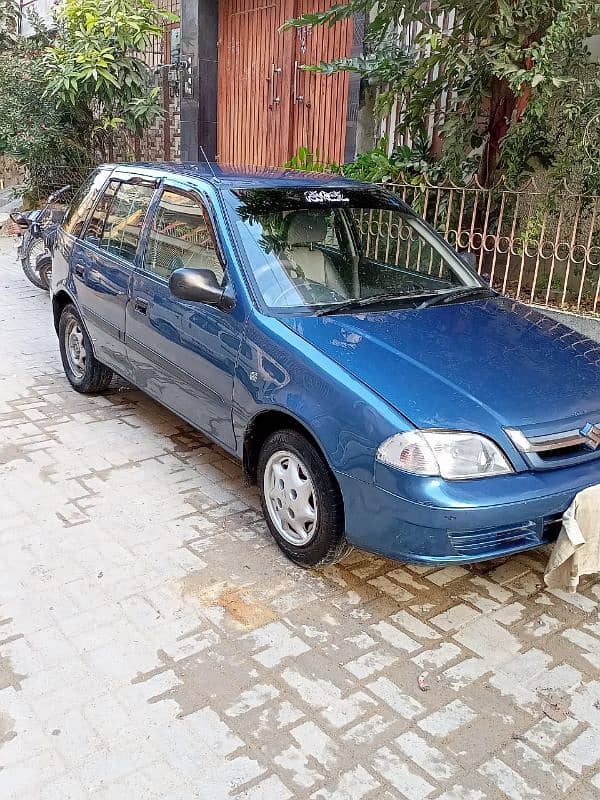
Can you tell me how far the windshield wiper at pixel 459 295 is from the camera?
12.6 feet

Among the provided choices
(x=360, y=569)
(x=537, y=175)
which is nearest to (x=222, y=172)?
(x=360, y=569)

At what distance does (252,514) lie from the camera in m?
3.89

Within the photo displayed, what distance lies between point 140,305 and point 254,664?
7.64ft

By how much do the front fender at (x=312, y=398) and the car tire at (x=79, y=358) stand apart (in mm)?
2116

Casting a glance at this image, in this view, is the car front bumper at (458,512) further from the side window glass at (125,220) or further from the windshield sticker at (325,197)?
the side window glass at (125,220)

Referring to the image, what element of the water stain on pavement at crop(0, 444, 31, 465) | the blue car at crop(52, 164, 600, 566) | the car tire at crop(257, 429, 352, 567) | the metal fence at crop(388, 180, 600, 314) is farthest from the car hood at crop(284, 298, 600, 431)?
the metal fence at crop(388, 180, 600, 314)

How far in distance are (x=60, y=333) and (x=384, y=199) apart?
2790mm

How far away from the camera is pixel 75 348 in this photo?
5.54 m

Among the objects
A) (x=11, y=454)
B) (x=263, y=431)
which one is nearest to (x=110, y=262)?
(x=11, y=454)

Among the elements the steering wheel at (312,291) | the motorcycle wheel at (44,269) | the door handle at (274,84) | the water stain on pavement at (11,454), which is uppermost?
the door handle at (274,84)

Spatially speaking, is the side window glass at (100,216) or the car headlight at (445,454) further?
the side window glass at (100,216)

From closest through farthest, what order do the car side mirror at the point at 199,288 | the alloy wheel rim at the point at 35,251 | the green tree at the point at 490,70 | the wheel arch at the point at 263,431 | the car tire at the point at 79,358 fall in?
the wheel arch at the point at 263,431 < the car side mirror at the point at 199,288 < the green tree at the point at 490,70 < the car tire at the point at 79,358 < the alloy wheel rim at the point at 35,251

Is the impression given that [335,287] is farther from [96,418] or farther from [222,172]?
[96,418]

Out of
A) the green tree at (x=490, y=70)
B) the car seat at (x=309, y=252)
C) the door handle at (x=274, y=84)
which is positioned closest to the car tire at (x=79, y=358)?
the car seat at (x=309, y=252)
